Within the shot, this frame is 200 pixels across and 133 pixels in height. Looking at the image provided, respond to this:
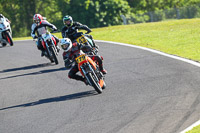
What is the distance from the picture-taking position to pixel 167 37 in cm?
2291

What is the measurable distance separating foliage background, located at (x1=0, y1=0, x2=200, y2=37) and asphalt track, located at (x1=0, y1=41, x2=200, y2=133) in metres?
36.2

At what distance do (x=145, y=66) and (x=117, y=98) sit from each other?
4102 mm

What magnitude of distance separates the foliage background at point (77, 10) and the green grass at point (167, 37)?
84.4 feet

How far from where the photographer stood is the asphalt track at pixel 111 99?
9.56 meters

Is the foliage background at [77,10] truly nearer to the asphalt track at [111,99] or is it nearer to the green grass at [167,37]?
the green grass at [167,37]

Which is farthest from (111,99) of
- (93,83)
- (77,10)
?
(77,10)

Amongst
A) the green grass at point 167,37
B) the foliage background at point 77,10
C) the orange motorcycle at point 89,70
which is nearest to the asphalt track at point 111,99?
the orange motorcycle at point 89,70

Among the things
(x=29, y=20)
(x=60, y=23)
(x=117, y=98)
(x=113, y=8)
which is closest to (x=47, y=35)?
(x=117, y=98)

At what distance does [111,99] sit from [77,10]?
48086mm

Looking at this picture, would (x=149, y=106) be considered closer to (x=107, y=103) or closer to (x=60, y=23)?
(x=107, y=103)

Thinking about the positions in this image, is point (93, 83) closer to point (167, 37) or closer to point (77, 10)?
point (167, 37)

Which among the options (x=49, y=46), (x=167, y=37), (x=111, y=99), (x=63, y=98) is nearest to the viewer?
(x=111, y=99)

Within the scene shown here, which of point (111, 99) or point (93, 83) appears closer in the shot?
point (111, 99)

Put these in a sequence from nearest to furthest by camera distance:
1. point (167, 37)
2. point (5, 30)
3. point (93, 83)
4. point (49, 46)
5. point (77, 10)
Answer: point (93, 83) < point (49, 46) < point (167, 37) < point (5, 30) < point (77, 10)
